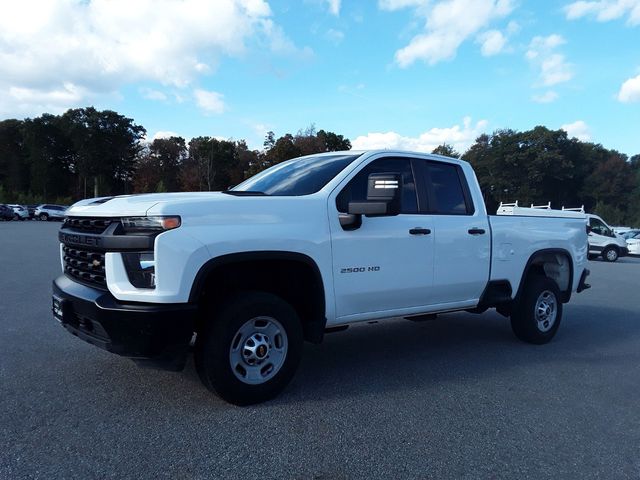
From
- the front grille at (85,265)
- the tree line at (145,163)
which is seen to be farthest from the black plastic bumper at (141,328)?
the tree line at (145,163)

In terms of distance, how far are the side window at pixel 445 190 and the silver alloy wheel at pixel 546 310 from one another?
1.65 m

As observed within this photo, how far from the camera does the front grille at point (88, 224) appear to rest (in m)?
3.94

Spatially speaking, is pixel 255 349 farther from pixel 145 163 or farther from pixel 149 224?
pixel 145 163

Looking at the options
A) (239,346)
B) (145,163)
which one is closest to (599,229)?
(239,346)

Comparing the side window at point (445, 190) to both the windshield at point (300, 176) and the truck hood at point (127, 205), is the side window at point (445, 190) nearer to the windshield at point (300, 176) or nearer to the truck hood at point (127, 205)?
the windshield at point (300, 176)

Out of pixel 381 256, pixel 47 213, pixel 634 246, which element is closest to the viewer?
pixel 381 256

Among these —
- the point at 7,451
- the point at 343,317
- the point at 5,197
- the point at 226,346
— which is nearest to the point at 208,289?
the point at 226,346

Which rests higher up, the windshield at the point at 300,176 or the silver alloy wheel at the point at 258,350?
the windshield at the point at 300,176

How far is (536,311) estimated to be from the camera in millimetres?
6367

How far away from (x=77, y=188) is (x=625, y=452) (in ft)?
273

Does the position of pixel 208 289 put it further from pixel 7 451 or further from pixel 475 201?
pixel 475 201

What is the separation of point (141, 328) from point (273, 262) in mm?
1156

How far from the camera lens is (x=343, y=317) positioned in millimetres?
4617

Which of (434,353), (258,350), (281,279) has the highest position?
(281,279)
